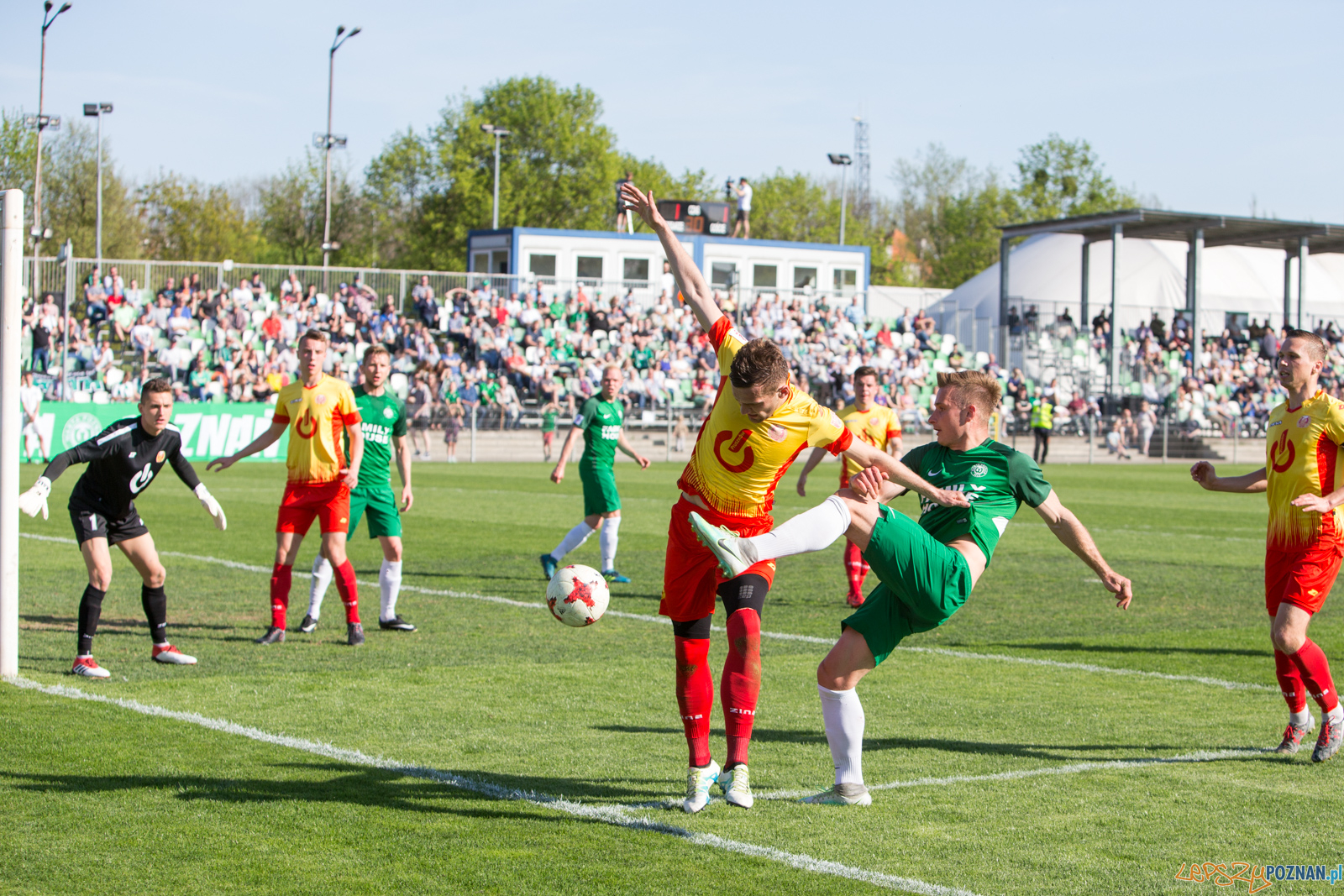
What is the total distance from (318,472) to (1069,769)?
580 centimetres

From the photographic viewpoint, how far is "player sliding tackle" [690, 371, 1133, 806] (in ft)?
17.2

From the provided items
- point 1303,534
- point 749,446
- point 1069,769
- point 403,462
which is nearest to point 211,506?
point 403,462

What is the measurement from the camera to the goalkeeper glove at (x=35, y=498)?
7.95 meters

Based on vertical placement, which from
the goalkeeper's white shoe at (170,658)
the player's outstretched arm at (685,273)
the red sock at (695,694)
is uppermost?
the player's outstretched arm at (685,273)

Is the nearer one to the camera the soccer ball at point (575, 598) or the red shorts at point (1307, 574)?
the soccer ball at point (575, 598)

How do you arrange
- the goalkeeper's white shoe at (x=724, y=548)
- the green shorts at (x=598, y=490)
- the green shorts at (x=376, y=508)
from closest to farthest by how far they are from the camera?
the goalkeeper's white shoe at (x=724, y=548), the green shorts at (x=376, y=508), the green shorts at (x=598, y=490)

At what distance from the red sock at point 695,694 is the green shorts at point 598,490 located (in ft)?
23.8

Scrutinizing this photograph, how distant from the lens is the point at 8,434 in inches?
322

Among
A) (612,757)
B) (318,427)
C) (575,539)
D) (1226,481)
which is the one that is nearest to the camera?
(612,757)

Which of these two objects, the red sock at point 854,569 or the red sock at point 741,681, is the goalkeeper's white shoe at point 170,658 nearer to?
the red sock at point 741,681

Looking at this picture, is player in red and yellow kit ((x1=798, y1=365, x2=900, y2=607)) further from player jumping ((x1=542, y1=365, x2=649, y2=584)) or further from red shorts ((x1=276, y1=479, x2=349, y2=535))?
red shorts ((x1=276, y1=479, x2=349, y2=535))

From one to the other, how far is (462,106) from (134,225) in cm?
2441

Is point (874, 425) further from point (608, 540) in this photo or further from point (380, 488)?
point (380, 488)

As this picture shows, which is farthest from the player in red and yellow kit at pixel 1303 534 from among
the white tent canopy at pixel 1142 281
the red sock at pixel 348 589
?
the white tent canopy at pixel 1142 281
